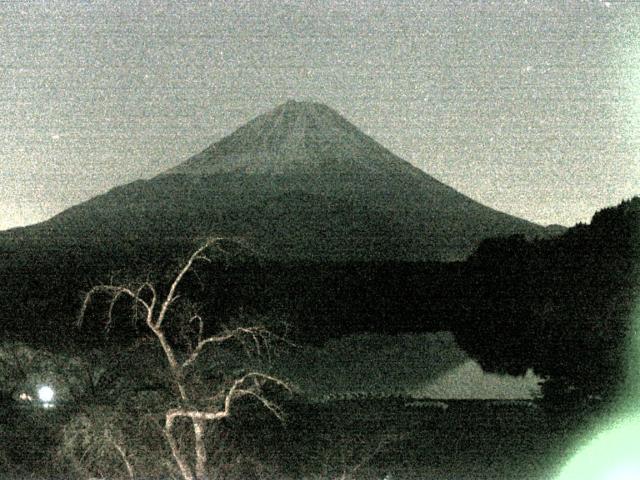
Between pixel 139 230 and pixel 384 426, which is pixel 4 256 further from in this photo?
pixel 384 426

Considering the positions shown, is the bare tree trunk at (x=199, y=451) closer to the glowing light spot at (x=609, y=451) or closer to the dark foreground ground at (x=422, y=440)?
the dark foreground ground at (x=422, y=440)

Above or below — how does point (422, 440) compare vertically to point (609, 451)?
above

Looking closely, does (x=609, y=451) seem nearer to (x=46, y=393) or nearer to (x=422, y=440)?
(x=422, y=440)

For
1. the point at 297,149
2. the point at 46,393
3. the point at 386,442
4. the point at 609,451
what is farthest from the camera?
the point at 297,149

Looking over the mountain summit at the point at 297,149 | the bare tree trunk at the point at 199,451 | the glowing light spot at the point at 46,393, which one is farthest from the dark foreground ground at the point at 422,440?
the mountain summit at the point at 297,149

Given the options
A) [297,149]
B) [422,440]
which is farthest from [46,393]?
[297,149]

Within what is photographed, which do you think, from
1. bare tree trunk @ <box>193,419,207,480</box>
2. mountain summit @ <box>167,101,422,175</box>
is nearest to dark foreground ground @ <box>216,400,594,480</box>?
bare tree trunk @ <box>193,419,207,480</box>

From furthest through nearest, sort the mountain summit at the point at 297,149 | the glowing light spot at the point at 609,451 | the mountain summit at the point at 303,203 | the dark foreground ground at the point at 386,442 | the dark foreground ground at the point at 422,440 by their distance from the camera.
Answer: the mountain summit at the point at 297,149
the mountain summit at the point at 303,203
the dark foreground ground at the point at 422,440
the dark foreground ground at the point at 386,442
the glowing light spot at the point at 609,451
